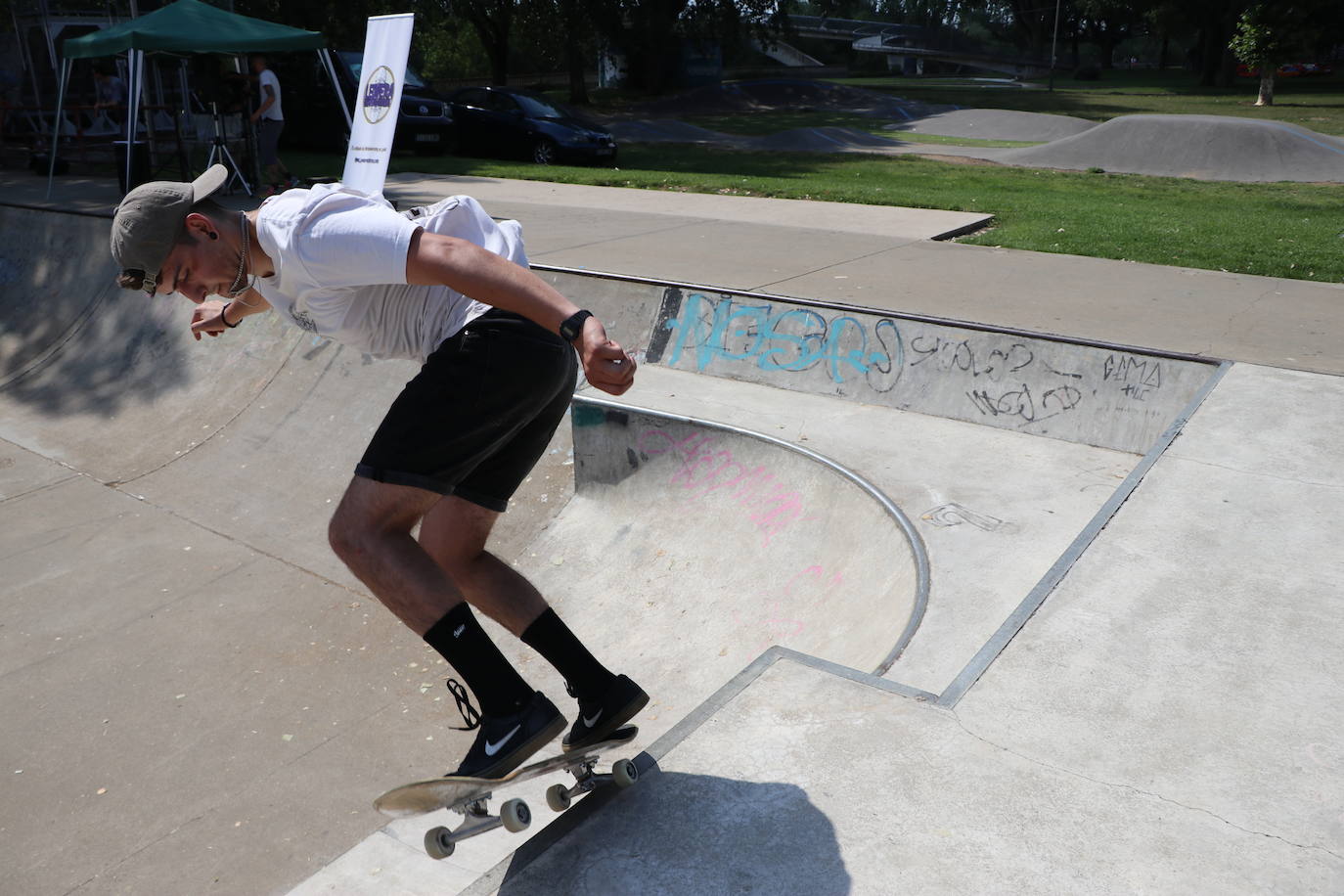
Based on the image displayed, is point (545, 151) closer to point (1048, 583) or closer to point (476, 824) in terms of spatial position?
point (1048, 583)

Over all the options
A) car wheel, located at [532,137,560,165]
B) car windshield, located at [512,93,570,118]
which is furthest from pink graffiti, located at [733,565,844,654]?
car windshield, located at [512,93,570,118]

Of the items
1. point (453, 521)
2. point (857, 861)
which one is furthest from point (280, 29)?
point (857, 861)

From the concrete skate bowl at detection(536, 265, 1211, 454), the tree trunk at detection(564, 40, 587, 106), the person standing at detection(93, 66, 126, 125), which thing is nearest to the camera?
the concrete skate bowl at detection(536, 265, 1211, 454)

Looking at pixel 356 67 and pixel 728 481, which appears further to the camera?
pixel 356 67

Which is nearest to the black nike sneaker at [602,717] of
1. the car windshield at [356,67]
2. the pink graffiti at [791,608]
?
the pink graffiti at [791,608]

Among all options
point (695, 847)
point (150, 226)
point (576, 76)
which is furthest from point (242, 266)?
point (576, 76)

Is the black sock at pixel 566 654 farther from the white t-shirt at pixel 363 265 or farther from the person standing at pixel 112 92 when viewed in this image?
the person standing at pixel 112 92

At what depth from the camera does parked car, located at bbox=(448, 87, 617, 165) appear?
58.7 ft

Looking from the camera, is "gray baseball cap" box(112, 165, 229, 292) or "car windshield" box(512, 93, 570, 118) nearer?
"gray baseball cap" box(112, 165, 229, 292)

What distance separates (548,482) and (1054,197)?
8994mm

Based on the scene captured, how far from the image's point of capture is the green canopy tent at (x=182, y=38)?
35.8ft

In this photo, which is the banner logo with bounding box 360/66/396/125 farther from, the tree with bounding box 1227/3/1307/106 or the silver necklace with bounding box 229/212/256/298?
the tree with bounding box 1227/3/1307/106

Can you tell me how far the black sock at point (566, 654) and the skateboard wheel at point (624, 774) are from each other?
20cm

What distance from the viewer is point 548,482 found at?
6305 mm
